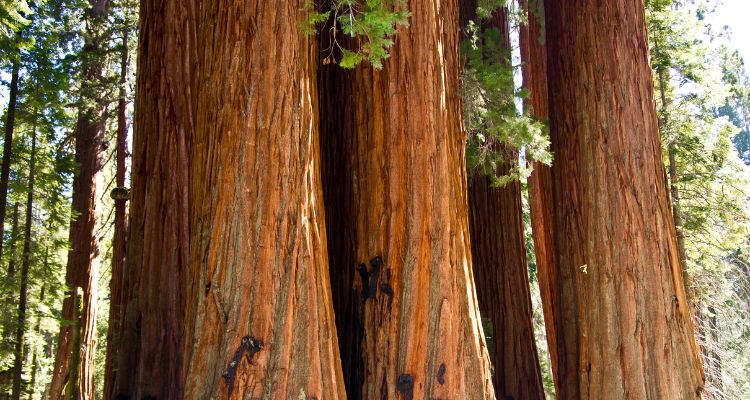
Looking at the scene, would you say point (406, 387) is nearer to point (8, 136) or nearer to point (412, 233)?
point (412, 233)

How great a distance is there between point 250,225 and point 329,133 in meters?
2.26

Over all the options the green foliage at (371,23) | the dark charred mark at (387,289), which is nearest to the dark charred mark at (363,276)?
the dark charred mark at (387,289)

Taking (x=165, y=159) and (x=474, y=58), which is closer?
(x=165, y=159)

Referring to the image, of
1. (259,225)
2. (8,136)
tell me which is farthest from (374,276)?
(8,136)

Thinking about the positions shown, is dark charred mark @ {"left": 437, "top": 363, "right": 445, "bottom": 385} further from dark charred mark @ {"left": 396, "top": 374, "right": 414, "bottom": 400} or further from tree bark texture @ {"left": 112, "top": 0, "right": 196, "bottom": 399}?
tree bark texture @ {"left": 112, "top": 0, "right": 196, "bottom": 399}

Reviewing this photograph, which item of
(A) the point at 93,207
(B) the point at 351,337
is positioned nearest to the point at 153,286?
(B) the point at 351,337

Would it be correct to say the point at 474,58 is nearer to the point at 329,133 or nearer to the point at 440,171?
the point at 329,133

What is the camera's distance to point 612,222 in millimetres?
6742

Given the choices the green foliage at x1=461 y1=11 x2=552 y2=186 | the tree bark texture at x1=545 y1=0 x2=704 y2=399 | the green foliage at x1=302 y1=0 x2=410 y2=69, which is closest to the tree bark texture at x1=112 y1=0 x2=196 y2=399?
the green foliage at x1=302 y1=0 x2=410 y2=69

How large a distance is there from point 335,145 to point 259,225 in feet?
7.05

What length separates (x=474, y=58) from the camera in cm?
865

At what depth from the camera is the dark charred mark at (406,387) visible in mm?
4902

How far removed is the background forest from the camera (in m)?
7.30

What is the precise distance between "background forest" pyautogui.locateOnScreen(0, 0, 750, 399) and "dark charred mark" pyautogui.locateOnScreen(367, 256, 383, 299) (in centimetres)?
4
